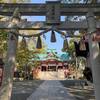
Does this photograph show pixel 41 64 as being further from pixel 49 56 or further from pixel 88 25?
pixel 88 25

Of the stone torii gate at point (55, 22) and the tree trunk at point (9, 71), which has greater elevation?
the stone torii gate at point (55, 22)

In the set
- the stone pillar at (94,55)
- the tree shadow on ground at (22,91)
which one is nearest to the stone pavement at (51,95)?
the tree shadow on ground at (22,91)

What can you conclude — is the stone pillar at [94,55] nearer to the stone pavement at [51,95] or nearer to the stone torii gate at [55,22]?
the stone torii gate at [55,22]

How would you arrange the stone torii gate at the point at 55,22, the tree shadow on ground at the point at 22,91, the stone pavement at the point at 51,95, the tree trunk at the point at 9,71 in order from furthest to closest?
the tree shadow on ground at the point at 22,91 → the stone pavement at the point at 51,95 → the stone torii gate at the point at 55,22 → the tree trunk at the point at 9,71

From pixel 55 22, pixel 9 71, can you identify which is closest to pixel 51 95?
pixel 9 71

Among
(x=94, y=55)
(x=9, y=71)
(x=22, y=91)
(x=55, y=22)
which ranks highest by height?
(x=55, y=22)

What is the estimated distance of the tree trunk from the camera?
377 inches

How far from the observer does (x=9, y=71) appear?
31.8 ft

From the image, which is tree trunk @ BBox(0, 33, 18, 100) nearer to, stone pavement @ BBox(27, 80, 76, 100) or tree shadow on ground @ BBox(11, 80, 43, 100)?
stone pavement @ BBox(27, 80, 76, 100)

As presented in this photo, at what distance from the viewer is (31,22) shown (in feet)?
33.1

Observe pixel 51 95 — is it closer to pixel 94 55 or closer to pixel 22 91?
pixel 22 91

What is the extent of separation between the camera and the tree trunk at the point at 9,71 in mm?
9570

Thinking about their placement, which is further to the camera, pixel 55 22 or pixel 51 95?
pixel 51 95

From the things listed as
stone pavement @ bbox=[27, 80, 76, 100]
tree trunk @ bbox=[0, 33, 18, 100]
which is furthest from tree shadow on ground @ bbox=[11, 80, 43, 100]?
tree trunk @ bbox=[0, 33, 18, 100]
